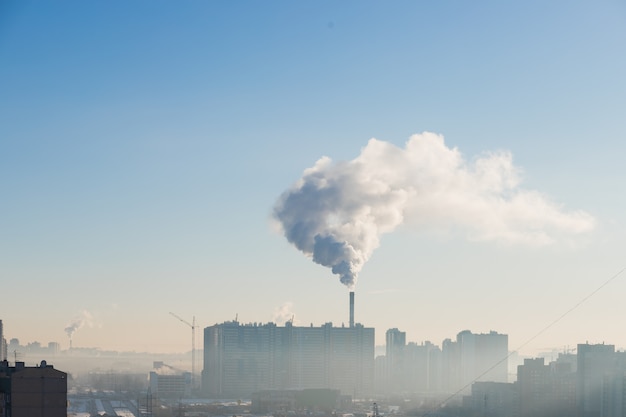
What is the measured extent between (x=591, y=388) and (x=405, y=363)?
146ft

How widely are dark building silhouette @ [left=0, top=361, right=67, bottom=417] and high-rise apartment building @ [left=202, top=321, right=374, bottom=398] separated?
5047 centimetres

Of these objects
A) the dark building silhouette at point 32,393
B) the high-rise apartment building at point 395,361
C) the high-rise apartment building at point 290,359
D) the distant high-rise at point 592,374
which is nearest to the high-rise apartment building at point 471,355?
the high-rise apartment building at point 395,361

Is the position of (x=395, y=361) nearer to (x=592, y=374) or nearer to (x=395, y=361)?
(x=395, y=361)

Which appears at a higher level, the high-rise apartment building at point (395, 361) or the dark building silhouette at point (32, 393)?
the dark building silhouette at point (32, 393)

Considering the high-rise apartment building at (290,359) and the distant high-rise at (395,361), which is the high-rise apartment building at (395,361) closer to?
the distant high-rise at (395,361)

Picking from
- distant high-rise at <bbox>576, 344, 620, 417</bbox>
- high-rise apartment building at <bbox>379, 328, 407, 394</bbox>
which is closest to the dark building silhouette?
distant high-rise at <bbox>576, 344, 620, 417</bbox>

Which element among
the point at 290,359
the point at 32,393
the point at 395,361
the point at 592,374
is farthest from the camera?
the point at 395,361

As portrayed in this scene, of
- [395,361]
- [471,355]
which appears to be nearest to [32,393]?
[471,355]

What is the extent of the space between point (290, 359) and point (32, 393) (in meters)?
51.9

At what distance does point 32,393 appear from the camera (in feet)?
60.1

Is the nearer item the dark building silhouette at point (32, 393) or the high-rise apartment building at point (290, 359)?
the dark building silhouette at point (32, 393)

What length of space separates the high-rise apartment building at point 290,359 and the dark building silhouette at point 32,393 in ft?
166

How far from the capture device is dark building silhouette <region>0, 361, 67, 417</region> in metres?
18.2

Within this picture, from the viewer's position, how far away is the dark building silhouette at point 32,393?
1819cm
